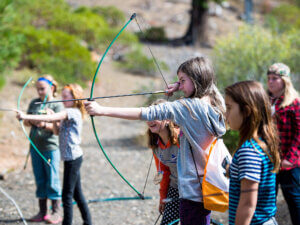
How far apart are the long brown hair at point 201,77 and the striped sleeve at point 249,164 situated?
45cm

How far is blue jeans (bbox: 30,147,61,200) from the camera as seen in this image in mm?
3740

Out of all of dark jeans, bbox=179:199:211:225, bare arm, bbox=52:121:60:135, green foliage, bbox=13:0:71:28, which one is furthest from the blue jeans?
green foliage, bbox=13:0:71:28

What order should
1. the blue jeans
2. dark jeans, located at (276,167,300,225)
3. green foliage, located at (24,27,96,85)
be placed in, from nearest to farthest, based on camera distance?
1. dark jeans, located at (276,167,300,225)
2. the blue jeans
3. green foliage, located at (24,27,96,85)

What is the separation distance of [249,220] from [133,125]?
6.86 meters

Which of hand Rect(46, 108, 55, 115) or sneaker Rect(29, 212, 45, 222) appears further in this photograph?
sneaker Rect(29, 212, 45, 222)

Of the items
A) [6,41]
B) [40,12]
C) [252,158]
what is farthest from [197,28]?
[252,158]

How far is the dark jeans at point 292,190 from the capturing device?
2.80 m

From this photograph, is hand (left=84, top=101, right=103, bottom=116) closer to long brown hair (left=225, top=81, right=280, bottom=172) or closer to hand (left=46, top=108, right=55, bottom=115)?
long brown hair (left=225, top=81, right=280, bottom=172)

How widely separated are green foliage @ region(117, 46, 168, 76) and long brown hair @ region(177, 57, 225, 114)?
1086cm

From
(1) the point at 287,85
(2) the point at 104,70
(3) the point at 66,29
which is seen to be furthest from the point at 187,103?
(3) the point at 66,29

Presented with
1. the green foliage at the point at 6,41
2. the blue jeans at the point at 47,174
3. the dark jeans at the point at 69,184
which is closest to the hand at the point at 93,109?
the dark jeans at the point at 69,184

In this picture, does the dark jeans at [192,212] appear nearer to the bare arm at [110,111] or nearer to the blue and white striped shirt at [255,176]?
the blue and white striped shirt at [255,176]

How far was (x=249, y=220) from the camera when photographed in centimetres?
175

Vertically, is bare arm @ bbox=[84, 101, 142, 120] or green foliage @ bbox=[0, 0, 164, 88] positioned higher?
green foliage @ bbox=[0, 0, 164, 88]
